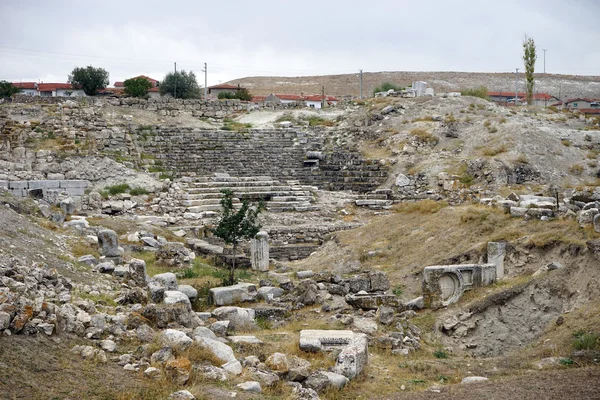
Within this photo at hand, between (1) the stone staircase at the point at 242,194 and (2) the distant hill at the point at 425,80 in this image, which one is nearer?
(1) the stone staircase at the point at 242,194

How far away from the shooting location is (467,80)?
77.8 meters

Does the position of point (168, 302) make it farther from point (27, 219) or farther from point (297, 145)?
point (297, 145)

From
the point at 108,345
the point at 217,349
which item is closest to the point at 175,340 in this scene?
the point at 217,349

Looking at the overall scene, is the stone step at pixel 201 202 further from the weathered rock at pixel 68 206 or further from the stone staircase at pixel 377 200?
the stone staircase at pixel 377 200

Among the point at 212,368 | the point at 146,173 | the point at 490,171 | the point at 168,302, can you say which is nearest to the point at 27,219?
the point at 168,302

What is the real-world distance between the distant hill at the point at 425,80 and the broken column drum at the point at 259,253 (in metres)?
55.2

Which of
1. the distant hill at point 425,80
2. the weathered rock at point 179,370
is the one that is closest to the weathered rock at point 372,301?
the weathered rock at point 179,370

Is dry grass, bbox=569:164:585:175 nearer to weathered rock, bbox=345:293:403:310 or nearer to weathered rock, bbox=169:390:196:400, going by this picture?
weathered rock, bbox=345:293:403:310

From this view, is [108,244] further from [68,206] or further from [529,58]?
[529,58]

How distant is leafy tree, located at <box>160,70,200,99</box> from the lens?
164ft

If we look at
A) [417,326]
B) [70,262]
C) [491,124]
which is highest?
[491,124]

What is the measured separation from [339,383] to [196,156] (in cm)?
2051

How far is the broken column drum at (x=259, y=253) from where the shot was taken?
57.6 feet

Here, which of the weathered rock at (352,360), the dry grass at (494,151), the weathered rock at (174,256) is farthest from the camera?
the dry grass at (494,151)
